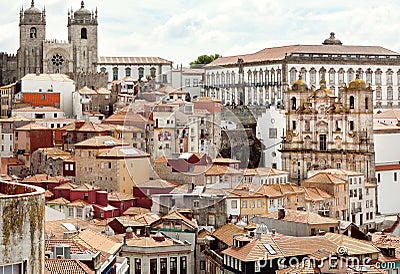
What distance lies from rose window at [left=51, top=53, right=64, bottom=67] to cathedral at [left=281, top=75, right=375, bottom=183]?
2648 cm

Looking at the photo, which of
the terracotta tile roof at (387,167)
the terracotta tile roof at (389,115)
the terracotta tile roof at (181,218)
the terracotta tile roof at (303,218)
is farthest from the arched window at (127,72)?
Answer: the terracotta tile roof at (181,218)

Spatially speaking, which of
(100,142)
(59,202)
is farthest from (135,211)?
(100,142)

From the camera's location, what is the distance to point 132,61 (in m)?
83.9

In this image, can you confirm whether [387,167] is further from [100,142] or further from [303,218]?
[303,218]

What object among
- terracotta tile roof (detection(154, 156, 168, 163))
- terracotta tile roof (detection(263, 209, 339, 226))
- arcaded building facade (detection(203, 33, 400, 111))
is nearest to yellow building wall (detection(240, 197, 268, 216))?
terracotta tile roof (detection(263, 209, 339, 226))

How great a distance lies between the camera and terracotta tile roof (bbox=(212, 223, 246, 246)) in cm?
3155

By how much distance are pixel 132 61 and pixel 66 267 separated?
6743 cm

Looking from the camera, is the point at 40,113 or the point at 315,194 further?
the point at 40,113

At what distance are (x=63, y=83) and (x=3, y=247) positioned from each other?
56.9 m

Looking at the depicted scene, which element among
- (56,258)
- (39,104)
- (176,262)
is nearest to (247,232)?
(176,262)

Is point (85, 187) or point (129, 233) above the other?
point (85, 187)

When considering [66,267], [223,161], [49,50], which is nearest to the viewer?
[66,267]

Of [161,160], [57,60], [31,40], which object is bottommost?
[161,160]

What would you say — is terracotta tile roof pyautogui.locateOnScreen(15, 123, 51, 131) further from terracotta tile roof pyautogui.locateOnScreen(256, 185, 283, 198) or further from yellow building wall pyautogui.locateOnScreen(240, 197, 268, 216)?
yellow building wall pyautogui.locateOnScreen(240, 197, 268, 216)
